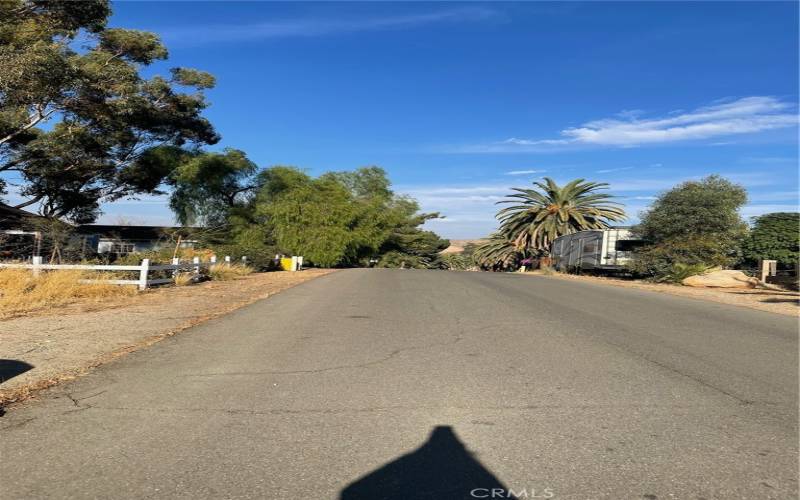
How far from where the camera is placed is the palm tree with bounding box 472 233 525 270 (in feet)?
180

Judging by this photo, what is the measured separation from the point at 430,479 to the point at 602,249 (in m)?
29.6

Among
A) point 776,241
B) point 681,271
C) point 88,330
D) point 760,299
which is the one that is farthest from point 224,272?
point 776,241

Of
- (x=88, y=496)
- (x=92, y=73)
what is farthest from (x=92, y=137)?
(x=88, y=496)

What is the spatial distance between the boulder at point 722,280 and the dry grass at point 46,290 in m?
20.1

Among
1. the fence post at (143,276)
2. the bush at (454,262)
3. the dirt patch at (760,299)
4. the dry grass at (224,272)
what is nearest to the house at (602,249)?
the dirt patch at (760,299)

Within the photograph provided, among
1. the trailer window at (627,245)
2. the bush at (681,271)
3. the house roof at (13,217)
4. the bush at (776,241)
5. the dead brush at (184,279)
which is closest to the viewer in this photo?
the dead brush at (184,279)

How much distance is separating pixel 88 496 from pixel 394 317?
8.28 metres

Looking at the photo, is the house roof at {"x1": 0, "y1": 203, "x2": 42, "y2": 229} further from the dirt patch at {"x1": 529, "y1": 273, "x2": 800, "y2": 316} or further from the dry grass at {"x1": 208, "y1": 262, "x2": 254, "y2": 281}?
the dirt patch at {"x1": 529, "y1": 273, "x2": 800, "y2": 316}

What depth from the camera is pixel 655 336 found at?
978 cm

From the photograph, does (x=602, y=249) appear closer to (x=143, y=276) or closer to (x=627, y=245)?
(x=627, y=245)

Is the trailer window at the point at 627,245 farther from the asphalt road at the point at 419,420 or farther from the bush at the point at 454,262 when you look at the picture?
the bush at the point at 454,262

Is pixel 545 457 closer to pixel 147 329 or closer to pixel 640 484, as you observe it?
pixel 640 484

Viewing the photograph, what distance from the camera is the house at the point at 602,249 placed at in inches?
1204

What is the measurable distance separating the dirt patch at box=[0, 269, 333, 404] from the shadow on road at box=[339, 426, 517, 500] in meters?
3.88
